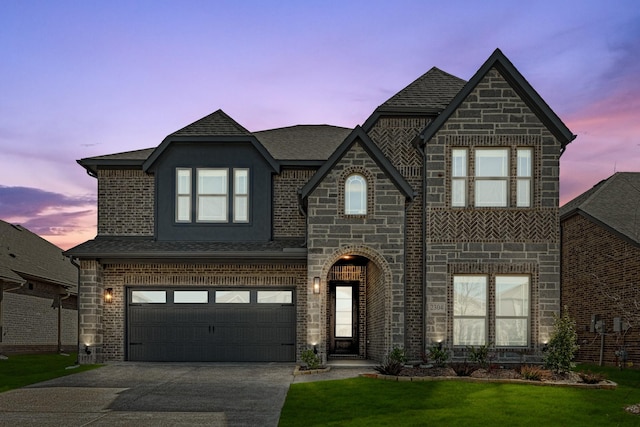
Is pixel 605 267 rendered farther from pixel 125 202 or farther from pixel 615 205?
pixel 125 202

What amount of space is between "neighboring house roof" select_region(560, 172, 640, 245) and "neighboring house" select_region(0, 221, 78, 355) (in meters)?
21.4

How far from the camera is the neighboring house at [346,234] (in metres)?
18.5

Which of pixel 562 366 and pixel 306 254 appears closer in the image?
pixel 562 366

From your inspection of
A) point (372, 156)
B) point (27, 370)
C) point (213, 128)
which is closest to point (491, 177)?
point (372, 156)

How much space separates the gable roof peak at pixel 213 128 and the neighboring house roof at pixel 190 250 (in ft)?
11.5

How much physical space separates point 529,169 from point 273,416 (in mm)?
11141

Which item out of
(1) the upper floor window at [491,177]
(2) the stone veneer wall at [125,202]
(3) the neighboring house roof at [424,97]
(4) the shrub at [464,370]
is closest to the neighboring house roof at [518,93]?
(1) the upper floor window at [491,177]

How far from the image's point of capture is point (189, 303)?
67.6ft

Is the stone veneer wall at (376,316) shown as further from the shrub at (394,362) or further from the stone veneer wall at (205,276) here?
the stone veneer wall at (205,276)

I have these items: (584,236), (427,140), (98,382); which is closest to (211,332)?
(98,382)

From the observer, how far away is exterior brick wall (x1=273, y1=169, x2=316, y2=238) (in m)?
21.0

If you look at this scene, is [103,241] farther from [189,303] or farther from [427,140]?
[427,140]

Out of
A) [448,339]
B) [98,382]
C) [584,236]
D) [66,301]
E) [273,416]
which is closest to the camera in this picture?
[273,416]

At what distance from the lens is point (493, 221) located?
18.6 m
